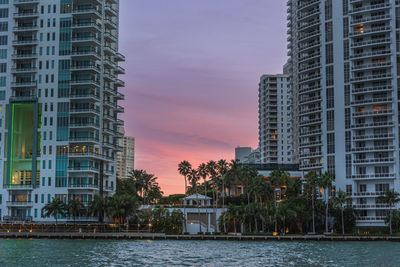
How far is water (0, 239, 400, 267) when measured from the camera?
79.5 meters

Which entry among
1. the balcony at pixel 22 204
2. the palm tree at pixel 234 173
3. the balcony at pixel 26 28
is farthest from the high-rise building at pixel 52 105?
the palm tree at pixel 234 173

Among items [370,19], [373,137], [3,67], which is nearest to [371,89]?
[373,137]

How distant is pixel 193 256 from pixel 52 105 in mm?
79945

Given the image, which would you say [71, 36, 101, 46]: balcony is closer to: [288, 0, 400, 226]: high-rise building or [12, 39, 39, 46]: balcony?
[12, 39, 39, 46]: balcony

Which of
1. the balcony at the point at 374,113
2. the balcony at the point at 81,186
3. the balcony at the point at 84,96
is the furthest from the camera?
the balcony at the point at 84,96

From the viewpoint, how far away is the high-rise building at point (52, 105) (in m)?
150

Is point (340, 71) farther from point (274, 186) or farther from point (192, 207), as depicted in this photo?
point (192, 207)

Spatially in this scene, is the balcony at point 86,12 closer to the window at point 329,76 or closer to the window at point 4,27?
the window at point 4,27

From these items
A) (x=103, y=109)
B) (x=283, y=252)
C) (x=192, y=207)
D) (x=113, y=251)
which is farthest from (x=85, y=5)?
(x=283, y=252)

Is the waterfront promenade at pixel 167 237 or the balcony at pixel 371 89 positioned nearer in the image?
the waterfront promenade at pixel 167 237

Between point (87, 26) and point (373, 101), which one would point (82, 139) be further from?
point (373, 101)

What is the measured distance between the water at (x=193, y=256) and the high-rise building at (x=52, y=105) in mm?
43715

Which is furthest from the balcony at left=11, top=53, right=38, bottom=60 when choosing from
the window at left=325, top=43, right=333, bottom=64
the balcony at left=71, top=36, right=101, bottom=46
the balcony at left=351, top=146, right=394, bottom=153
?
the balcony at left=351, top=146, right=394, bottom=153

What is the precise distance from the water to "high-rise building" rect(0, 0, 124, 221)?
43715 mm
